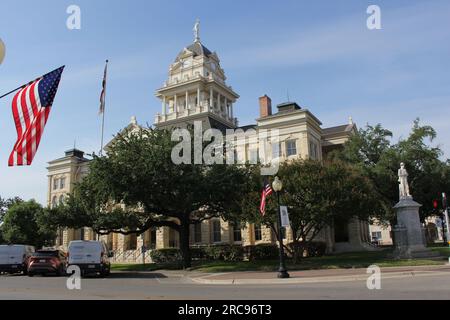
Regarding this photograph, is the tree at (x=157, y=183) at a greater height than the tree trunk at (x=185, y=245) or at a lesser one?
greater

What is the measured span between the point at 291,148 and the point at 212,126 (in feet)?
53.8

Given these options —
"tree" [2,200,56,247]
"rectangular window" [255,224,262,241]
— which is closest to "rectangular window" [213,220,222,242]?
"rectangular window" [255,224,262,241]

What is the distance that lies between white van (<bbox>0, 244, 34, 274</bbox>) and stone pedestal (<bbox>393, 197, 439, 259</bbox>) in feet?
85.7

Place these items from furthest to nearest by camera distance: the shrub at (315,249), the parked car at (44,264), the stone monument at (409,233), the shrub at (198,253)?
the shrub at (198,253) < the shrub at (315,249) < the stone monument at (409,233) < the parked car at (44,264)

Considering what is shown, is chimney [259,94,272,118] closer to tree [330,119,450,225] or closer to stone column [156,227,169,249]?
A: tree [330,119,450,225]

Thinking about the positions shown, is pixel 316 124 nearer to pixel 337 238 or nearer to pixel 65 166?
pixel 337 238

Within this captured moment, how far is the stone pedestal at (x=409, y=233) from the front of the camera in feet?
95.9

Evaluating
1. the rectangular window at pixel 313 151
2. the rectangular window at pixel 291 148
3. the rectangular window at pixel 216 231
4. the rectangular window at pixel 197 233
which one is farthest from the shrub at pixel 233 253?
the rectangular window at pixel 313 151

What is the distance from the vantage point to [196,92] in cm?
7044

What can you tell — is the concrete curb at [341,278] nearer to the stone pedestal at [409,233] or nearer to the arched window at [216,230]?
the stone pedestal at [409,233]

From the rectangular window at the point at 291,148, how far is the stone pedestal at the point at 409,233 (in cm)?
1912
